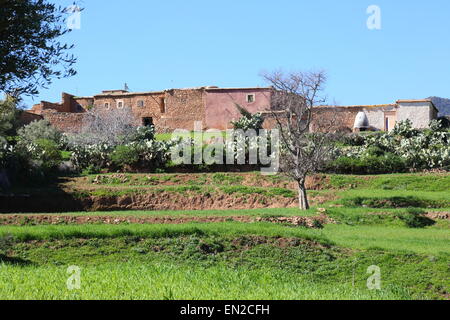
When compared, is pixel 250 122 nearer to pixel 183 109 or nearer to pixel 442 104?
pixel 183 109

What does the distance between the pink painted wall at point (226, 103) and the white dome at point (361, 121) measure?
695 centimetres

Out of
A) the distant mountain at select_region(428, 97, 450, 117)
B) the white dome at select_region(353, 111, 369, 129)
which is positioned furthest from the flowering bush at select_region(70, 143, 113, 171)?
the distant mountain at select_region(428, 97, 450, 117)

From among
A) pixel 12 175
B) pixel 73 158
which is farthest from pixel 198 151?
→ pixel 12 175

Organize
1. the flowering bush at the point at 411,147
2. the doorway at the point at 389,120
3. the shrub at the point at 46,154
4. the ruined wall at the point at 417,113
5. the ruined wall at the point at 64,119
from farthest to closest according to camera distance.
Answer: the ruined wall at the point at 64,119 < the doorway at the point at 389,120 < the ruined wall at the point at 417,113 < the flowering bush at the point at 411,147 < the shrub at the point at 46,154

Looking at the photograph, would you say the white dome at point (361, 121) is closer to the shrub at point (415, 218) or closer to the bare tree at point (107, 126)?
the bare tree at point (107, 126)

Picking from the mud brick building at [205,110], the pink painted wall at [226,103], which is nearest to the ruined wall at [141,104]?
the mud brick building at [205,110]

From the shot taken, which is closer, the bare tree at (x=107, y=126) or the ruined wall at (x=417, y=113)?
the bare tree at (x=107, y=126)

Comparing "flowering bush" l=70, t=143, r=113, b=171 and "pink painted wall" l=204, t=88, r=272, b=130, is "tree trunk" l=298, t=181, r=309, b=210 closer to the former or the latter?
"flowering bush" l=70, t=143, r=113, b=171

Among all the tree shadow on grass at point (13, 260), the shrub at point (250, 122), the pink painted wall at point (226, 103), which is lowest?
the tree shadow on grass at point (13, 260)

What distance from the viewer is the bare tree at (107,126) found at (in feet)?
146

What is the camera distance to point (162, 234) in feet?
63.0

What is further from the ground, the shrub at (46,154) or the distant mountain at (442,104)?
the distant mountain at (442,104)

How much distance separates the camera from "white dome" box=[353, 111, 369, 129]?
48594 mm
